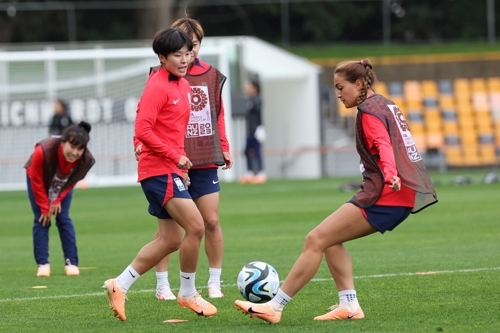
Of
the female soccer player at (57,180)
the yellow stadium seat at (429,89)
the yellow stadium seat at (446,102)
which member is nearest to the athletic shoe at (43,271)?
the female soccer player at (57,180)

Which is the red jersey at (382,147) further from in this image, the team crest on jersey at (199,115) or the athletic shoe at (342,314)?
the team crest on jersey at (199,115)

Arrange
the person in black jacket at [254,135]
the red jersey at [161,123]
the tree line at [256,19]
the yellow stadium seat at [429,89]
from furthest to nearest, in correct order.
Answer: the tree line at [256,19]
the yellow stadium seat at [429,89]
the person in black jacket at [254,135]
the red jersey at [161,123]

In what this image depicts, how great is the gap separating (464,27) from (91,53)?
16.8 metres

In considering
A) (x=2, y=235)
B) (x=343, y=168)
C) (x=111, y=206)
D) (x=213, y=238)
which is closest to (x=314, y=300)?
(x=213, y=238)

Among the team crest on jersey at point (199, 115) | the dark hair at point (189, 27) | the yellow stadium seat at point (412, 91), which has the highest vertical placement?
the yellow stadium seat at point (412, 91)

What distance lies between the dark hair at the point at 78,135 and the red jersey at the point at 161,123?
2406 millimetres

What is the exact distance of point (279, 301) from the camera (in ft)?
22.3

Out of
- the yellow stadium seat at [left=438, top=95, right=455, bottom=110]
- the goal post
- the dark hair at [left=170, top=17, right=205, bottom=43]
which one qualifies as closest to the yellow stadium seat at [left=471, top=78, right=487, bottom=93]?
the yellow stadium seat at [left=438, top=95, right=455, bottom=110]

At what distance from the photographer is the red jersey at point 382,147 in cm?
657

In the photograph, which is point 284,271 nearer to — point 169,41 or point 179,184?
point 179,184

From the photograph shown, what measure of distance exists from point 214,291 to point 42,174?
2.62 metres

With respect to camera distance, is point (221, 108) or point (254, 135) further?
point (254, 135)

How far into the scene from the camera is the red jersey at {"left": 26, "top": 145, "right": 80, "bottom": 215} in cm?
999

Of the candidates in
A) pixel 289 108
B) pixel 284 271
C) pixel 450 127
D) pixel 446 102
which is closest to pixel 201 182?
pixel 284 271
